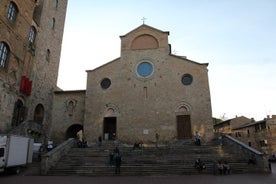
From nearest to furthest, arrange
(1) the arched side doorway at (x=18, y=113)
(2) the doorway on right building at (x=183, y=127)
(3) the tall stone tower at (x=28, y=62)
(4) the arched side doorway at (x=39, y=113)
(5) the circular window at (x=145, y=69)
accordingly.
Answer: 1. (3) the tall stone tower at (x=28, y=62)
2. (1) the arched side doorway at (x=18, y=113)
3. (2) the doorway on right building at (x=183, y=127)
4. (4) the arched side doorway at (x=39, y=113)
5. (5) the circular window at (x=145, y=69)

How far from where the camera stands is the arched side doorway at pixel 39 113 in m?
24.0

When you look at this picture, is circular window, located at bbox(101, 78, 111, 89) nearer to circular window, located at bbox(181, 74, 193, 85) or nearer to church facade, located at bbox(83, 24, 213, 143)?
church facade, located at bbox(83, 24, 213, 143)

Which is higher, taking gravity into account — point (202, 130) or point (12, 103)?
point (12, 103)

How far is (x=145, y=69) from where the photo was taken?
960 inches

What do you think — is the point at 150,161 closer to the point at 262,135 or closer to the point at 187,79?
the point at 187,79

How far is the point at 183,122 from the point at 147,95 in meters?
4.49

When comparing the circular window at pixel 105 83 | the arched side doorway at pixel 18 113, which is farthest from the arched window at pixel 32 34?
the circular window at pixel 105 83

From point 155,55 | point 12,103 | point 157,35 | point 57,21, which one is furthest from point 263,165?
point 57,21

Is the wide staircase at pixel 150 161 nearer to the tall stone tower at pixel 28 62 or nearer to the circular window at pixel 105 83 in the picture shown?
the tall stone tower at pixel 28 62

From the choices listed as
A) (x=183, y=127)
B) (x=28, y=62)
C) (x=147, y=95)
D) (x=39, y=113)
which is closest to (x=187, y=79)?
(x=147, y=95)

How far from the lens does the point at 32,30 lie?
2372 cm

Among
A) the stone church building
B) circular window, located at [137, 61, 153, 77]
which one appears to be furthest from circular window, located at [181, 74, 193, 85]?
circular window, located at [137, 61, 153, 77]

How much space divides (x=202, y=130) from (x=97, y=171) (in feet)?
37.2

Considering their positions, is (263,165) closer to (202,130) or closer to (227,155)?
(227,155)
